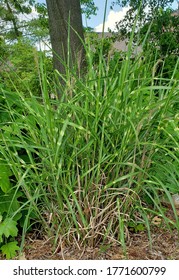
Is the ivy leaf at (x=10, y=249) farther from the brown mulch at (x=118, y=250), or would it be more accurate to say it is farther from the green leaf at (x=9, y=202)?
the green leaf at (x=9, y=202)

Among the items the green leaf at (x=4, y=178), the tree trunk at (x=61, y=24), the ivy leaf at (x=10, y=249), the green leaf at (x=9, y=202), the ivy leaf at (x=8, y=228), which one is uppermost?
the tree trunk at (x=61, y=24)

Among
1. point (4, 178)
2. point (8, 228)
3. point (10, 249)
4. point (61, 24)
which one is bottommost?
point (10, 249)

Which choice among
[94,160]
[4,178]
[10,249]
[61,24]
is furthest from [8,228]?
[61,24]

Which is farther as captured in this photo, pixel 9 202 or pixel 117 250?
pixel 9 202

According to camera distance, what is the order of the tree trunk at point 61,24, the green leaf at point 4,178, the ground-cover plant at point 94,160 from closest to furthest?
the ground-cover plant at point 94,160 → the green leaf at point 4,178 → the tree trunk at point 61,24

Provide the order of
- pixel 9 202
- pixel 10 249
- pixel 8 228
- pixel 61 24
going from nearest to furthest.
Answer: pixel 8 228 < pixel 10 249 < pixel 9 202 < pixel 61 24

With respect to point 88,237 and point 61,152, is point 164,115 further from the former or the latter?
point 88,237

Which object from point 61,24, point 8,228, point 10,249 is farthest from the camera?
point 61,24

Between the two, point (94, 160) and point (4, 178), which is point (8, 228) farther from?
point (94, 160)

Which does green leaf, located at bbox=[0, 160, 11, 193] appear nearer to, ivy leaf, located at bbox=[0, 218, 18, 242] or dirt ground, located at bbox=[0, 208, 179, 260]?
ivy leaf, located at bbox=[0, 218, 18, 242]

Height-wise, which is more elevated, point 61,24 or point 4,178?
point 61,24

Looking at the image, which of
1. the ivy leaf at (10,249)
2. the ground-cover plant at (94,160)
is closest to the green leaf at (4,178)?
the ground-cover plant at (94,160)

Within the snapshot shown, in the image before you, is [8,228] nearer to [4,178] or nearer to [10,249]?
Result: [10,249]

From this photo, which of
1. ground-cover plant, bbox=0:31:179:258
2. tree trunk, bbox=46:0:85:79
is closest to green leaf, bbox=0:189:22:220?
ground-cover plant, bbox=0:31:179:258
